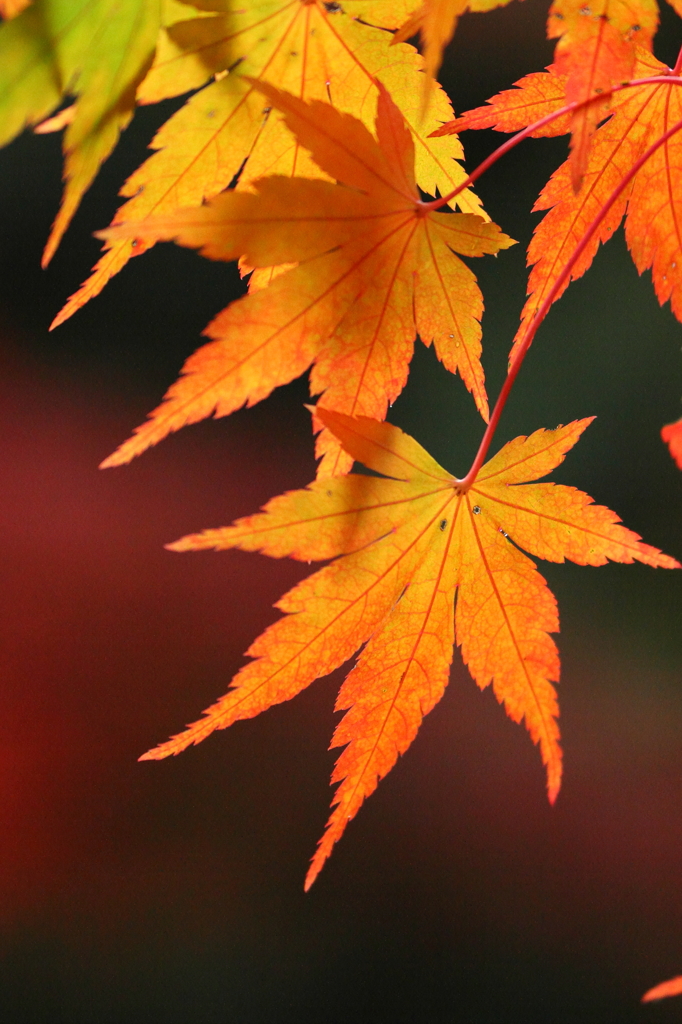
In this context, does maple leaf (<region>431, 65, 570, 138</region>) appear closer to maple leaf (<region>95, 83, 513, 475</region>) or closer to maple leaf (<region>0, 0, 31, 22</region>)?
maple leaf (<region>95, 83, 513, 475</region>)

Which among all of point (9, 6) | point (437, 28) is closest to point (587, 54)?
point (437, 28)

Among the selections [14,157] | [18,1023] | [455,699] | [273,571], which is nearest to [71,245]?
[14,157]

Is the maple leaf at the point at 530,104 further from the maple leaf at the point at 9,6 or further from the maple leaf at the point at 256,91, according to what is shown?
the maple leaf at the point at 9,6

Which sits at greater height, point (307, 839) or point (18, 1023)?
point (307, 839)

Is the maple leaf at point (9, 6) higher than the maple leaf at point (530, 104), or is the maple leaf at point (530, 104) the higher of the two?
the maple leaf at point (9, 6)

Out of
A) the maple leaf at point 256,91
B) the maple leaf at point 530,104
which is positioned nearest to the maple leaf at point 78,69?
the maple leaf at point 256,91

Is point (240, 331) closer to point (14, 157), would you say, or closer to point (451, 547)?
point (451, 547)

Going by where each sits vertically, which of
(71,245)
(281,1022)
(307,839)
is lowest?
(281,1022)
